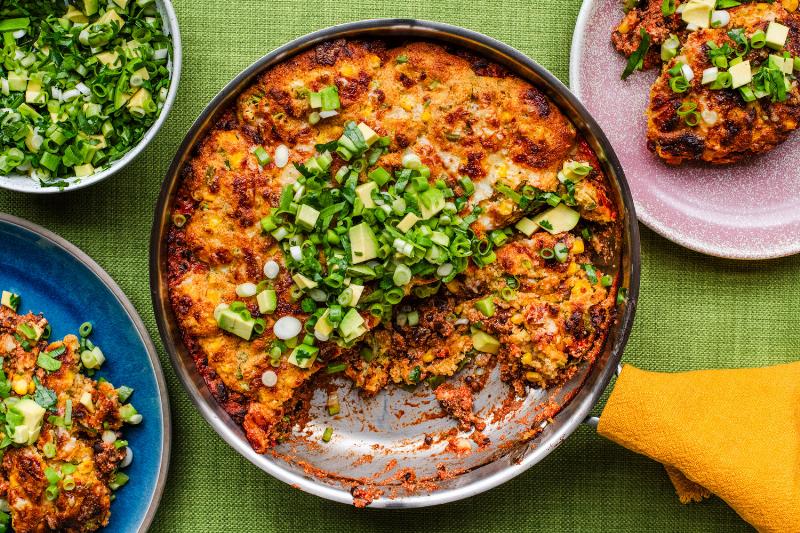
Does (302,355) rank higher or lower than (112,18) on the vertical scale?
lower

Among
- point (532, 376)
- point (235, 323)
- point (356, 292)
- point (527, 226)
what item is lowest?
point (532, 376)

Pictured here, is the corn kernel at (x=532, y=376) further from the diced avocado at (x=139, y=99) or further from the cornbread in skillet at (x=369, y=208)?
the diced avocado at (x=139, y=99)

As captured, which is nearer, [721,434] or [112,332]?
[721,434]

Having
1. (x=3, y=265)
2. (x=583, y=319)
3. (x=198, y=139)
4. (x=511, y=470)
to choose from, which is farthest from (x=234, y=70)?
(x=511, y=470)

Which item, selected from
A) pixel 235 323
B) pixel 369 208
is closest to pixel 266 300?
pixel 235 323

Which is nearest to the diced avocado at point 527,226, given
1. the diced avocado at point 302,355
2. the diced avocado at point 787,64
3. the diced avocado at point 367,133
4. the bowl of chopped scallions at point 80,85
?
the diced avocado at point 367,133

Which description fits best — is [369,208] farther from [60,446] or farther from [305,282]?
[60,446]

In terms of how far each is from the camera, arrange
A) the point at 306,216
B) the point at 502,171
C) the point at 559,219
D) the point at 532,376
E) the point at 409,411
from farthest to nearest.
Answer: the point at 409,411
the point at 532,376
the point at 559,219
the point at 502,171
the point at 306,216

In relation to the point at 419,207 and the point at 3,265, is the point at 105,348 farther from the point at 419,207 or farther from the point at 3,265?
the point at 419,207

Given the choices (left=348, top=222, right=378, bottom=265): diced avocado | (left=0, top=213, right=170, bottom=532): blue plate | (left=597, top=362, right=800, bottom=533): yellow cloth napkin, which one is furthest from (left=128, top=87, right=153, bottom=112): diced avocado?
(left=597, top=362, right=800, bottom=533): yellow cloth napkin
